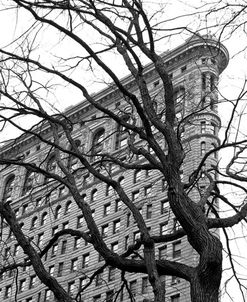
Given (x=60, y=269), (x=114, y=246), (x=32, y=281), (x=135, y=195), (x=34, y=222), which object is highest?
(x=34, y=222)

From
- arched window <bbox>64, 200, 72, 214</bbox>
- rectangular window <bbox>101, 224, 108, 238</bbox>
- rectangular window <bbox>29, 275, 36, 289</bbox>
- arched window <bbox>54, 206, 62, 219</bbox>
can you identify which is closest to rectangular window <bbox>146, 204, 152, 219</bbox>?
rectangular window <bbox>101, 224, 108, 238</bbox>

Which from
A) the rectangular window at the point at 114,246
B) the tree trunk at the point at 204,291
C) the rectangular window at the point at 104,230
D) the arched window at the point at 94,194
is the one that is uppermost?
the arched window at the point at 94,194

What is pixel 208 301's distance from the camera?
664 cm

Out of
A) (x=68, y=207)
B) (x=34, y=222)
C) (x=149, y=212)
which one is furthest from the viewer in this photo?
(x=34, y=222)

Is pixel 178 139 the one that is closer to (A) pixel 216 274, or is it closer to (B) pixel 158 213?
(A) pixel 216 274

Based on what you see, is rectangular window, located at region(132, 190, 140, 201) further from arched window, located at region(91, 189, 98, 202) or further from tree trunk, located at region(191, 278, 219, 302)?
tree trunk, located at region(191, 278, 219, 302)

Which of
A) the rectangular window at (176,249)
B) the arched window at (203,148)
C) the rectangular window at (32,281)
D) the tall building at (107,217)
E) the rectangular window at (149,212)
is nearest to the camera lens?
the rectangular window at (176,249)

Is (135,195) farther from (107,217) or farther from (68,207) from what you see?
(68,207)

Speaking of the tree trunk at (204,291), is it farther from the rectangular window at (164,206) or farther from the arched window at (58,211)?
the arched window at (58,211)

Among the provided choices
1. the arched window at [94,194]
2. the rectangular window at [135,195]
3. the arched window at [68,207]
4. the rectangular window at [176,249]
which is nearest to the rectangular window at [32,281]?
the arched window at [68,207]

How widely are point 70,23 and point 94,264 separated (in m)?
44.7

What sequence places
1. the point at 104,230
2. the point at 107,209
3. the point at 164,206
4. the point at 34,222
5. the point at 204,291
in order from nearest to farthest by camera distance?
the point at 204,291 < the point at 164,206 < the point at 104,230 < the point at 107,209 < the point at 34,222

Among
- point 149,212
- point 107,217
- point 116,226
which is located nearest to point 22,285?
point 107,217

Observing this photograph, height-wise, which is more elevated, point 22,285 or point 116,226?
point 116,226
